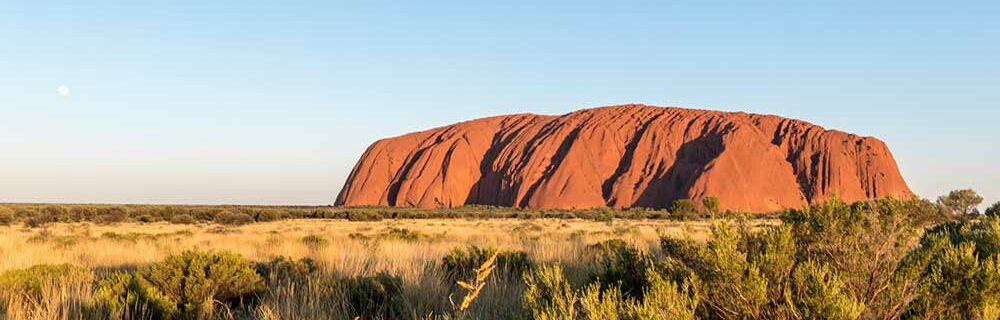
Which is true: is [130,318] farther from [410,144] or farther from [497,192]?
[410,144]

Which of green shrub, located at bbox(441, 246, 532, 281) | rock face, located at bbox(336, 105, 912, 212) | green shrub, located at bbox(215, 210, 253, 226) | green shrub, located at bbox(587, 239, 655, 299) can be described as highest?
rock face, located at bbox(336, 105, 912, 212)

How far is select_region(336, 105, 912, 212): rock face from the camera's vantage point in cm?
9225

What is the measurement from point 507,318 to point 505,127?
369 ft

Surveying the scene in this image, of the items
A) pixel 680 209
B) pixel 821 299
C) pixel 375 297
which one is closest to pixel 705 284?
pixel 821 299

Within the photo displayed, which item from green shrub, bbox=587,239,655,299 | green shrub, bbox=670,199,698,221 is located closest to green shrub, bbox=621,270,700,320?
green shrub, bbox=587,239,655,299

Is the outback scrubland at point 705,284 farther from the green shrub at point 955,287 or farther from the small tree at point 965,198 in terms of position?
the small tree at point 965,198

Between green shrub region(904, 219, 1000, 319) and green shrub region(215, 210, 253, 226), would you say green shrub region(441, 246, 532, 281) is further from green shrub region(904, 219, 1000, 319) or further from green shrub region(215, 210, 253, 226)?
green shrub region(215, 210, 253, 226)

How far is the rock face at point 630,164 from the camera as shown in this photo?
92.2m

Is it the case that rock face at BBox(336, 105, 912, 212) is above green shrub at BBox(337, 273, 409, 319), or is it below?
above

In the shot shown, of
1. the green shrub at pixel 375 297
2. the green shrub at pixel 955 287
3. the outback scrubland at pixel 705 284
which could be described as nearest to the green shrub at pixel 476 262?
the outback scrubland at pixel 705 284

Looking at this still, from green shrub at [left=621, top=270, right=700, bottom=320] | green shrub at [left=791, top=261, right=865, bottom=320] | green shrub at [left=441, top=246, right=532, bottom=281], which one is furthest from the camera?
green shrub at [left=441, top=246, right=532, bottom=281]

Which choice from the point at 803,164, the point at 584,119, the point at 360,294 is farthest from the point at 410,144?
the point at 360,294

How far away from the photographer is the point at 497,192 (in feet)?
A: 333

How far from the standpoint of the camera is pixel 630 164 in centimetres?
9819
